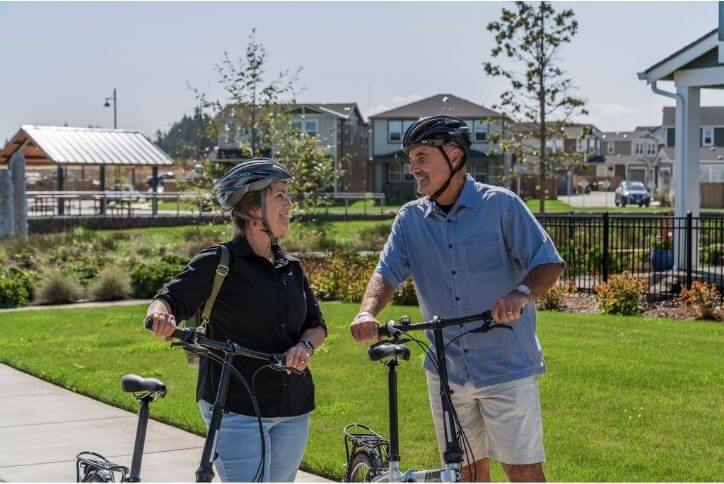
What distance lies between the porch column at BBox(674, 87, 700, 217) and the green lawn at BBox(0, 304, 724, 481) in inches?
224

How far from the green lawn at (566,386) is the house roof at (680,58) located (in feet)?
20.0

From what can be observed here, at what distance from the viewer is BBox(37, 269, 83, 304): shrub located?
1953cm

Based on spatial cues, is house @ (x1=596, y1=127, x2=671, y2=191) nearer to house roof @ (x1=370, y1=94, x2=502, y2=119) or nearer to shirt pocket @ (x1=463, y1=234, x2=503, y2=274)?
house roof @ (x1=370, y1=94, x2=502, y2=119)

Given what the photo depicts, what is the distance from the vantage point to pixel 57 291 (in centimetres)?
1958

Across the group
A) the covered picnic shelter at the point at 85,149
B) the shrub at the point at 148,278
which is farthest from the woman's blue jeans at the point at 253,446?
the covered picnic shelter at the point at 85,149

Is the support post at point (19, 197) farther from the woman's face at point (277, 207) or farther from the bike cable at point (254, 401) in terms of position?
the bike cable at point (254, 401)

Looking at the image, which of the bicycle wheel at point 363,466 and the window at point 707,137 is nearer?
the bicycle wheel at point 363,466

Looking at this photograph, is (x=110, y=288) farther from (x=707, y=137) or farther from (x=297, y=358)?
(x=707, y=137)

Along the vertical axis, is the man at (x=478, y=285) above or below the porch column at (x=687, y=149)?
below

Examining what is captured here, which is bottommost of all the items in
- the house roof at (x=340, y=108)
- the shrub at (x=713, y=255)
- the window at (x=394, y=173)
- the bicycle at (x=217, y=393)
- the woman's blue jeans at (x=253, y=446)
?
the shrub at (x=713, y=255)

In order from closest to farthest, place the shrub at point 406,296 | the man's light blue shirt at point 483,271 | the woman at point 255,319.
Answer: the woman at point 255,319 < the man's light blue shirt at point 483,271 < the shrub at point 406,296

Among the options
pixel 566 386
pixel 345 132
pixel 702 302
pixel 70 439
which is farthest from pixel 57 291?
pixel 345 132

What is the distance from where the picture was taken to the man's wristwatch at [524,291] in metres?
4.59

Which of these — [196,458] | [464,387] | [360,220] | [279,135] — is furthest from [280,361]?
[360,220]
